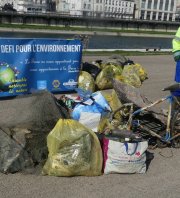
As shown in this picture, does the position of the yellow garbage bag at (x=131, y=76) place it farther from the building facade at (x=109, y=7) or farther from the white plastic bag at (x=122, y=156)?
the building facade at (x=109, y=7)

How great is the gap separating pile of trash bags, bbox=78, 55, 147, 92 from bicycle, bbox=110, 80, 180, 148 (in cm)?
359

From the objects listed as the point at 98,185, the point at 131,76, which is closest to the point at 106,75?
the point at 131,76

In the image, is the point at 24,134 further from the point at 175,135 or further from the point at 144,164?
the point at 175,135

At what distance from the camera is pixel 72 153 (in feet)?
16.0

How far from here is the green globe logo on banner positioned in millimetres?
8562

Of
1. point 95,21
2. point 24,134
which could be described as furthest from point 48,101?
point 95,21

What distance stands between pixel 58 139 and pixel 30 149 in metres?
0.39

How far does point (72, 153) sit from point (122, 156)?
580 millimetres

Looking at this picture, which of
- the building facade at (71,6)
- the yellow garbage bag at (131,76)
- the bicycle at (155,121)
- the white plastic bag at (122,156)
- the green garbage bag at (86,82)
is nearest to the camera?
the white plastic bag at (122,156)

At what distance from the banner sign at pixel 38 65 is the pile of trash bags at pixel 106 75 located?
27 cm

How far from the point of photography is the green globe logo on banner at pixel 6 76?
8562 mm

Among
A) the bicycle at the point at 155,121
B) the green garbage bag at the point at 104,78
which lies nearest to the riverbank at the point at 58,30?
the green garbage bag at the point at 104,78

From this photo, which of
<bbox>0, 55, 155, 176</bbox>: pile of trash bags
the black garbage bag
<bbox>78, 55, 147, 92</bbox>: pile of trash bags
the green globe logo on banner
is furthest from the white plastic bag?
the black garbage bag

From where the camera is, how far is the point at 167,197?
4.66 metres
